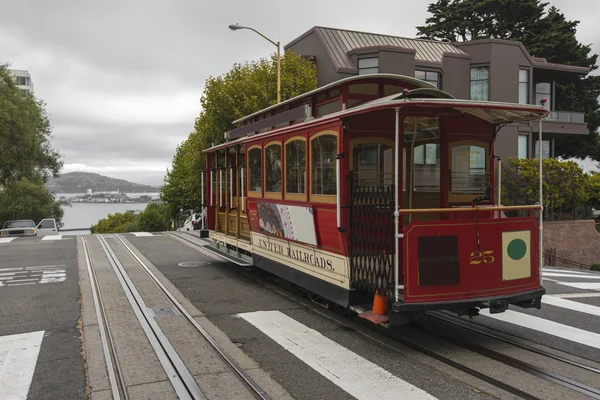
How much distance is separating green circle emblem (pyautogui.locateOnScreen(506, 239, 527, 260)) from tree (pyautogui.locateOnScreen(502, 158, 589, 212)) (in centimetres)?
1867

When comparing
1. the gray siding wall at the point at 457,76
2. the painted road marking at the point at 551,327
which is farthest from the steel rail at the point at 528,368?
the gray siding wall at the point at 457,76

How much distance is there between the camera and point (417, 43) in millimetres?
31859

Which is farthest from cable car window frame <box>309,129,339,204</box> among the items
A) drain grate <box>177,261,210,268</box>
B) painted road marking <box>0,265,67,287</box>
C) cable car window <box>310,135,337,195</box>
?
painted road marking <box>0,265,67,287</box>

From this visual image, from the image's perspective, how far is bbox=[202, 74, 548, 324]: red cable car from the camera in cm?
607

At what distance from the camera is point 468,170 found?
7.86 meters

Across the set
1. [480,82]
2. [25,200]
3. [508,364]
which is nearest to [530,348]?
[508,364]

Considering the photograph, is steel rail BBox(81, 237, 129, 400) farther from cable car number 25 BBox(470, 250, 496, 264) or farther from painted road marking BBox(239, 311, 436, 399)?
cable car number 25 BBox(470, 250, 496, 264)

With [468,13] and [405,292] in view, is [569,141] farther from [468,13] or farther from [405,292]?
[405,292]

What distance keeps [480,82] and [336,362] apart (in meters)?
27.4

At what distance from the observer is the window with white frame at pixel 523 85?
30.6 meters

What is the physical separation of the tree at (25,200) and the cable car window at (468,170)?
33490 mm

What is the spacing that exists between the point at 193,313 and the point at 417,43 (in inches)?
1101

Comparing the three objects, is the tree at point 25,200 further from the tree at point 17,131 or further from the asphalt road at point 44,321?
the asphalt road at point 44,321

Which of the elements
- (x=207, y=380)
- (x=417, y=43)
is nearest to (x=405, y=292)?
(x=207, y=380)
